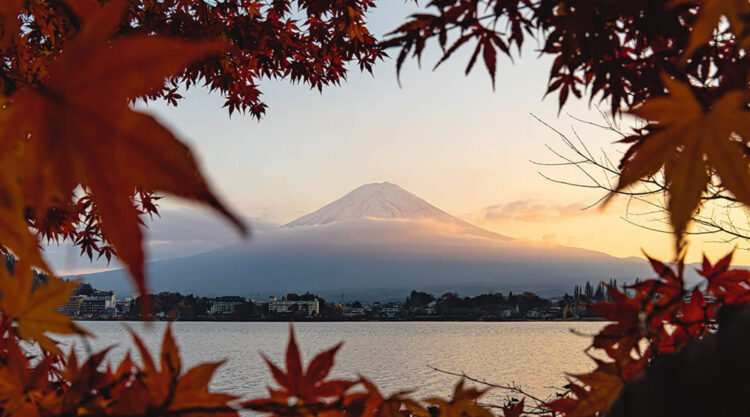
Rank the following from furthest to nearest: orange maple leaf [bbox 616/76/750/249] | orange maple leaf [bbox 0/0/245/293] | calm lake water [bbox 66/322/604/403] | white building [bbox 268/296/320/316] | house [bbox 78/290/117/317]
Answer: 1. white building [bbox 268/296/320/316]
2. calm lake water [bbox 66/322/604/403]
3. house [bbox 78/290/117/317]
4. orange maple leaf [bbox 616/76/750/249]
5. orange maple leaf [bbox 0/0/245/293]

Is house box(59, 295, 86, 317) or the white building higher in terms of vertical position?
house box(59, 295, 86, 317)

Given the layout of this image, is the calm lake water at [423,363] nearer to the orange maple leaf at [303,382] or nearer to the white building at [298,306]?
the white building at [298,306]

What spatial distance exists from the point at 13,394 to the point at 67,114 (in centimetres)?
66

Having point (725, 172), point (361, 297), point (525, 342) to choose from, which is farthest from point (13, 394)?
point (361, 297)

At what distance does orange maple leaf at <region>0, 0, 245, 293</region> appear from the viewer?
41 cm

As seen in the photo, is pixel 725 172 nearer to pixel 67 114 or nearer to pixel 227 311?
pixel 67 114

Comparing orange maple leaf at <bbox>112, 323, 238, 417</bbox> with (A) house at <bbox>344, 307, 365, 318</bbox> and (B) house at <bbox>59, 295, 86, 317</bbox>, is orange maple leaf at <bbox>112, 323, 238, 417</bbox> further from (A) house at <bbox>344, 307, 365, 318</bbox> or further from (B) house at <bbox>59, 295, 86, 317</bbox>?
(A) house at <bbox>344, 307, 365, 318</bbox>

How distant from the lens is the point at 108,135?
426mm

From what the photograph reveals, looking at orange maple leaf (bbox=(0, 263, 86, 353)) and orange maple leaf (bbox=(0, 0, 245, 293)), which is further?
orange maple leaf (bbox=(0, 263, 86, 353))

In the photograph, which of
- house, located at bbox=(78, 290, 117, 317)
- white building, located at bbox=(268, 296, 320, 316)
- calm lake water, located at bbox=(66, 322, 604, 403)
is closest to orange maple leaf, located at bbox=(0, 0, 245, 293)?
house, located at bbox=(78, 290, 117, 317)

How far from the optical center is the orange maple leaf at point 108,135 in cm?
41

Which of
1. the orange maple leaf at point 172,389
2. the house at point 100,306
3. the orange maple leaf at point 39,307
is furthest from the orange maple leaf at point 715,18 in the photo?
the house at point 100,306

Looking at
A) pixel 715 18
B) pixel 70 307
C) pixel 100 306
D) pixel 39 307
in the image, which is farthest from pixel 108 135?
pixel 100 306

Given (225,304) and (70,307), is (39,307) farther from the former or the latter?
(225,304)
